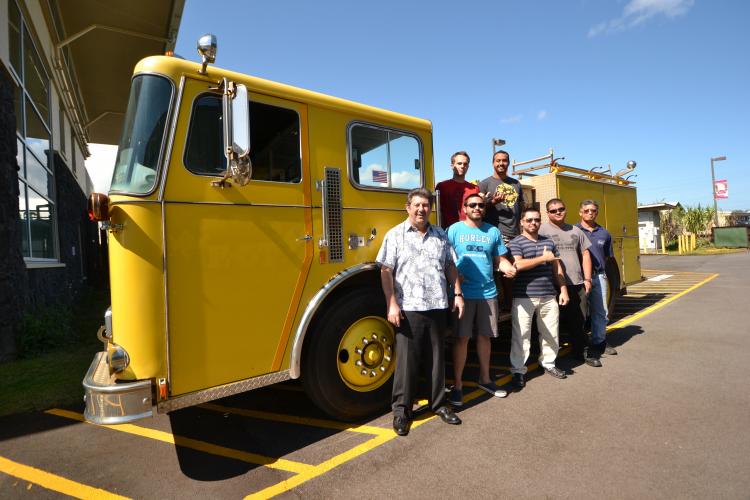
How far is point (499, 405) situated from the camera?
12.6 feet

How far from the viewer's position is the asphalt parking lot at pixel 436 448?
2.64m

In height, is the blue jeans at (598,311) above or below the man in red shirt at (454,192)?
below

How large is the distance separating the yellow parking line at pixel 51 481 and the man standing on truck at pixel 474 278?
2.74 metres

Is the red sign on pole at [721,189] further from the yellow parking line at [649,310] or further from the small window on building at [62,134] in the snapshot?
the small window on building at [62,134]

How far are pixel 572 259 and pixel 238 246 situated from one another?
3.73 meters

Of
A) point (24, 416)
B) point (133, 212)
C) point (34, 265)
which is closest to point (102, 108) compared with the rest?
point (34, 265)

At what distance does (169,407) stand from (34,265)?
5562 millimetres

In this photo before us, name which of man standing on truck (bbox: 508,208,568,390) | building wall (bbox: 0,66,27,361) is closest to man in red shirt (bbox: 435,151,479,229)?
man standing on truck (bbox: 508,208,568,390)

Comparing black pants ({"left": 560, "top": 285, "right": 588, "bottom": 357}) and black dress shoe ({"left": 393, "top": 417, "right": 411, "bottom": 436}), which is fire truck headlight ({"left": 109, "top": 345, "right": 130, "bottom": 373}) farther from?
black pants ({"left": 560, "top": 285, "right": 588, "bottom": 357})

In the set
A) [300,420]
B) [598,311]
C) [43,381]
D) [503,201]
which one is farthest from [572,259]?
[43,381]

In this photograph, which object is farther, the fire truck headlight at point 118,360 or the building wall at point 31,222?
the building wall at point 31,222

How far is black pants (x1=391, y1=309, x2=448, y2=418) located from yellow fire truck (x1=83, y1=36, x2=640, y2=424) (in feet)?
1.02

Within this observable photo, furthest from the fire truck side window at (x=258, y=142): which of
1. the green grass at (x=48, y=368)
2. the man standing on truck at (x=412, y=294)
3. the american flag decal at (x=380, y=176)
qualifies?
the green grass at (x=48, y=368)

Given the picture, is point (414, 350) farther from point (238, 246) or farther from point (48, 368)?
point (48, 368)
